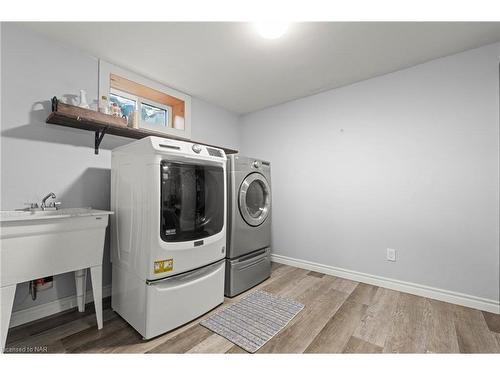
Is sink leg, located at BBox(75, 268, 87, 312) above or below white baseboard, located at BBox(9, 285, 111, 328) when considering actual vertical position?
above

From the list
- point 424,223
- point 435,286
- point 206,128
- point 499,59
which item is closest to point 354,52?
point 499,59

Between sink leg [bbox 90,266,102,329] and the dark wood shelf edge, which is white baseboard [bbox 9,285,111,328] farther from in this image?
the dark wood shelf edge

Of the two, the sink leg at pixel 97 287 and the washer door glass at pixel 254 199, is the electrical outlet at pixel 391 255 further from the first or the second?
the sink leg at pixel 97 287

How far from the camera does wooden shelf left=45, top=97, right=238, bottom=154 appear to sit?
161 centimetres

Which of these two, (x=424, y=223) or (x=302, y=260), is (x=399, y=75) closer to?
(x=424, y=223)

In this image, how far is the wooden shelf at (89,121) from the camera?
5.30 ft

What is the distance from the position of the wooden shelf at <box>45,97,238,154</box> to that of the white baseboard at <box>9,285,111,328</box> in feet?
4.22

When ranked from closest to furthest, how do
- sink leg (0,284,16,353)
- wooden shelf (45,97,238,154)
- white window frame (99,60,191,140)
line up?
sink leg (0,284,16,353) < wooden shelf (45,97,238,154) < white window frame (99,60,191,140)

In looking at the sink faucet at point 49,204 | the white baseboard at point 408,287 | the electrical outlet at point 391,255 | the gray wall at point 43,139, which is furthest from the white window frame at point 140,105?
the electrical outlet at point 391,255

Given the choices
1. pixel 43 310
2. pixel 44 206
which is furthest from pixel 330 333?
pixel 44 206

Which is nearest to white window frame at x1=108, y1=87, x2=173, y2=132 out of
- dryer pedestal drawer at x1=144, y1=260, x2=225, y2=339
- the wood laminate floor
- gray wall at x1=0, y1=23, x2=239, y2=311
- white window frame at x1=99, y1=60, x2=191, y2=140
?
white window frame at x1=99, y1=60, x2=191, y2=140

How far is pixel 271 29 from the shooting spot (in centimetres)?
160

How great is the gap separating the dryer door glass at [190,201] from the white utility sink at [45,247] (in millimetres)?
466

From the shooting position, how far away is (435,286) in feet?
6.64
